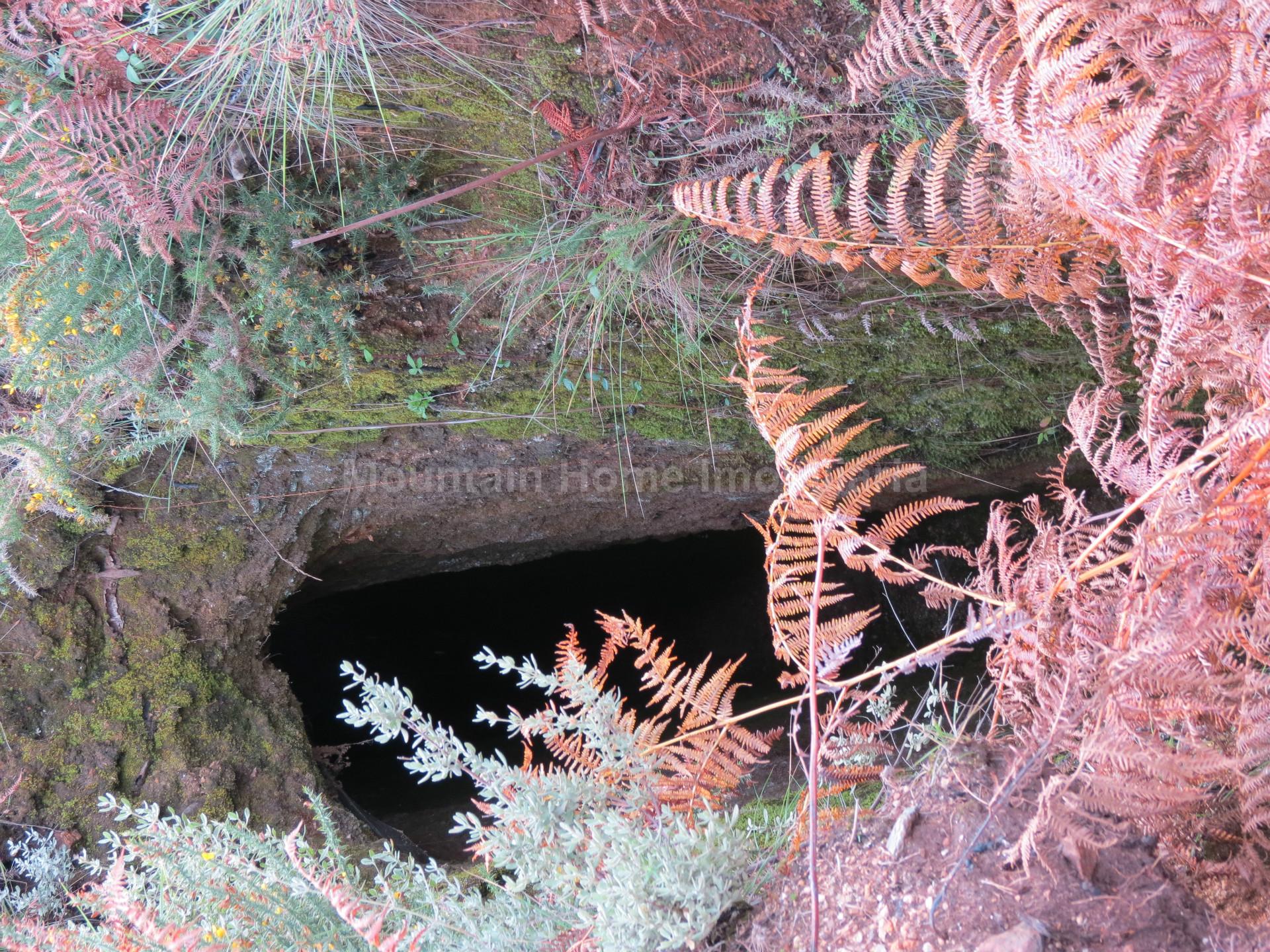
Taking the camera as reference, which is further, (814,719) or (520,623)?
(520,623)

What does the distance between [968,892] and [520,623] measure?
3.61 metres

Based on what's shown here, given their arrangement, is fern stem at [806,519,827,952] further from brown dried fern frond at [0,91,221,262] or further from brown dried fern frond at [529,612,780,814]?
brown dried fern frond at [0,91,221,262]

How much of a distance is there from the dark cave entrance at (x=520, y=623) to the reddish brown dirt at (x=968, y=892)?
8.74 feet

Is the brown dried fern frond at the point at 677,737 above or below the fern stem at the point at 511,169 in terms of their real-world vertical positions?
below

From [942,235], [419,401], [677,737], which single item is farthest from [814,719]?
[419,401]

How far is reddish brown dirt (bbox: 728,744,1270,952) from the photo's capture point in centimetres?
121

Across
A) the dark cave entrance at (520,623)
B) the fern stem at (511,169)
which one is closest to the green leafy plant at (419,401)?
the fern stem at (511,169)

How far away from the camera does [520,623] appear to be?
4.68 m

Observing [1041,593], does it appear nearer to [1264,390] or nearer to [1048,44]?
[1264,390]

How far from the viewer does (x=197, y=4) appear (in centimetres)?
185

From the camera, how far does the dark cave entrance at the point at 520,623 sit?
411 centimetres

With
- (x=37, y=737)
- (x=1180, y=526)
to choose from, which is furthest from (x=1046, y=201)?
(x=37, y=737)

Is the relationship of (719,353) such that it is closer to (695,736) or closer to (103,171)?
(695,736)

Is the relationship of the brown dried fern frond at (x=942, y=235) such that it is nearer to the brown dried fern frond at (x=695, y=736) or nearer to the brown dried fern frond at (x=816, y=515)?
the brown dried fern frond at (x=816, y=515)
